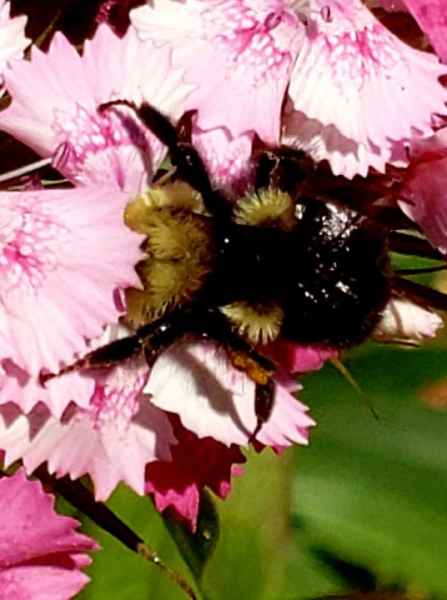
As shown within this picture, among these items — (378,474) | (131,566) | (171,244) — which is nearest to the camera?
(171,244)

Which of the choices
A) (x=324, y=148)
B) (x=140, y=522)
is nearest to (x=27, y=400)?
(x=324, y=148)

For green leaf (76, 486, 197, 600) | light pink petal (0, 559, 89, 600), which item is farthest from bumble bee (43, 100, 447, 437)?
green leaf (76, 486, 197, 600)

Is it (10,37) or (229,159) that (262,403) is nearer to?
(229,159)

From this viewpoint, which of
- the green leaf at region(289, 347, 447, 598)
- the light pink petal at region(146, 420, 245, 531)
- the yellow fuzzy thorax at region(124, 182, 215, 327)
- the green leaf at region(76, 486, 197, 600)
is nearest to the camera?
the yellow fuzzy thorax at region(124, 182, 215, 327)

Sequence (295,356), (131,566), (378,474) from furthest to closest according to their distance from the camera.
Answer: (378,474) → (131,566) → (295,356)

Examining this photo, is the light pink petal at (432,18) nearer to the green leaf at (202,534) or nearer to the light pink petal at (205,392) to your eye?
the light pink petal at (205,392)

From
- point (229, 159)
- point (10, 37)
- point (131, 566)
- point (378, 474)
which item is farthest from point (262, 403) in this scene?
point (378, 474)

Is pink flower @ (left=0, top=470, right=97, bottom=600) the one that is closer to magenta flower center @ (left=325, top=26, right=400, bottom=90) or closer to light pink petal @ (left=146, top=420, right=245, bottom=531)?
light pink petal @ (left=146, top=420, right=245, bottom=531)

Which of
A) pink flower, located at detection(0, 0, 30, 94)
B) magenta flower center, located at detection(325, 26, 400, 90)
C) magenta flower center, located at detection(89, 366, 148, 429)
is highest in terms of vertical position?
pink flower, located at detection(0, 0, 30, 94)
